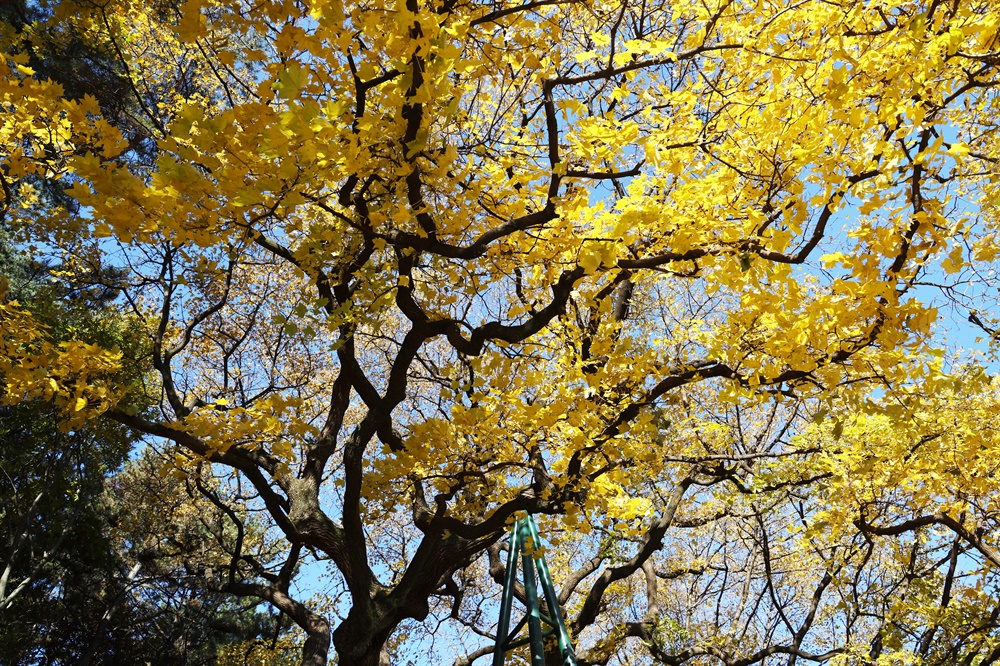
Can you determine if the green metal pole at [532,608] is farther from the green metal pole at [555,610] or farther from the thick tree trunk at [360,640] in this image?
the thick tree trunk at [360,640]

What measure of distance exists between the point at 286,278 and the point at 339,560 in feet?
12.8

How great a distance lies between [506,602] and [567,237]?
2813 mm

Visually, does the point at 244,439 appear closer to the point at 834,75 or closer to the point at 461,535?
the point at 461,535

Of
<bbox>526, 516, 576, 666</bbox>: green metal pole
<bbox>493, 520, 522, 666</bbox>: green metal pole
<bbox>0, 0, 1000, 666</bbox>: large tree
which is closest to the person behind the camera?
<bbox>0, 0, 1000, 666</bbox>: large tree

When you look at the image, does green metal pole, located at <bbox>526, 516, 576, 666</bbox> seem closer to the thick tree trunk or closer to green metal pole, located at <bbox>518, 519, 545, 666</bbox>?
green metal pole, located at <bbox>518, 519, 545, 666</bbox>

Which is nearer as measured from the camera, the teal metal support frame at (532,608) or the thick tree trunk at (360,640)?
the teal metal support frame at (532,608)

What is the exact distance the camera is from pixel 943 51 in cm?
274

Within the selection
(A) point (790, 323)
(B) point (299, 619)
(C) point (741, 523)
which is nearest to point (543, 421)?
(A) point (790, 323)

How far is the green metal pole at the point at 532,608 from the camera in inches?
173

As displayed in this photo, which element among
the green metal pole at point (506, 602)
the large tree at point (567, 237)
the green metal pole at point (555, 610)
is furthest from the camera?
the green metal pole at point (506, 602)

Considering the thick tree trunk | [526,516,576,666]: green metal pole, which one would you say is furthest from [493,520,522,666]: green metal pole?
the thick tree trunk

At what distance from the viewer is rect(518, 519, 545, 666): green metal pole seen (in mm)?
4395

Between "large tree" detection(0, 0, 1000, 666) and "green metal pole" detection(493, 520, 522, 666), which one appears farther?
"green metal pole" detection(493, 520, 522, 666)

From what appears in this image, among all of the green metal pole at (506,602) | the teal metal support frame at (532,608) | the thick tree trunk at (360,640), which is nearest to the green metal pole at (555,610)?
the teal metal support frame at (532,608)
